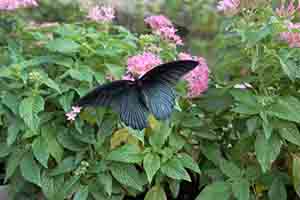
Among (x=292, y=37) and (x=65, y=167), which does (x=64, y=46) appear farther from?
(x=292, y=37)

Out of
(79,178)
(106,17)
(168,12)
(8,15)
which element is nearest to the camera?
(79,178)

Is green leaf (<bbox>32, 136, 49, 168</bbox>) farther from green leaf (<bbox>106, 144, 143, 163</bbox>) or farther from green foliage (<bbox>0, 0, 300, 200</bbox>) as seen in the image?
green leaf (<bbox>106, 144, 143, 163</bbox>)

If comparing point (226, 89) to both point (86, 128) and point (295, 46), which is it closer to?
point (295, 46)

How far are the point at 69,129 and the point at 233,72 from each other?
1.19 ft

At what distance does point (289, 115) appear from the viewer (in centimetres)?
88

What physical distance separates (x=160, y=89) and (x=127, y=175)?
7.7 inches

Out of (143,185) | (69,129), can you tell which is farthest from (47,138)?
(143,185)

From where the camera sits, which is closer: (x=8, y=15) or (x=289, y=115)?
(x=289, y=115)

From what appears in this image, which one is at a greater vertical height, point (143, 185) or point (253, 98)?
point (253, 98)

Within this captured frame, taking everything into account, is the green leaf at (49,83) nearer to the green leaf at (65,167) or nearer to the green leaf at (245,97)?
the green leaf at (65,167)

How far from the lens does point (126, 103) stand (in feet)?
2.89

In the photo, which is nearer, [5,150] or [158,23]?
[5,150]

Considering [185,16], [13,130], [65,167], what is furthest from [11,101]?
[185,16]

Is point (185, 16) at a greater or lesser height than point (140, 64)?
lesser
